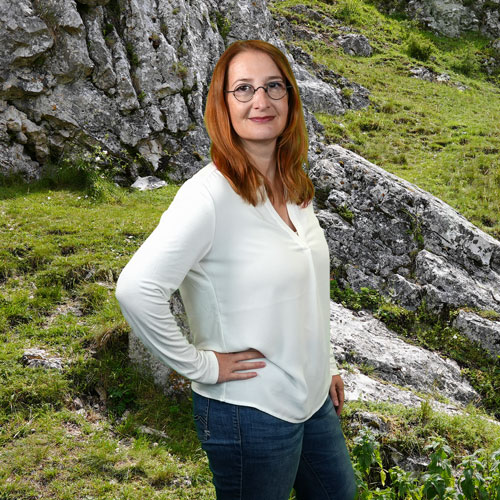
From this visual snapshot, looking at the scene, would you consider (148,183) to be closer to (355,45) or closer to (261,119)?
(261,119)

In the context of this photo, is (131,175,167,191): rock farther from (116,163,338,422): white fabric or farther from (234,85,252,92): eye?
(116,163,338,422): white fabric

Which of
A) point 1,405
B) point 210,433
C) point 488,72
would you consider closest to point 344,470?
point 210,433

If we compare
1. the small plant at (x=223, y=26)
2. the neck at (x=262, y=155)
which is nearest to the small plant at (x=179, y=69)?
the small plant at (x=223, y=26)

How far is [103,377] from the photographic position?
5.12 meters

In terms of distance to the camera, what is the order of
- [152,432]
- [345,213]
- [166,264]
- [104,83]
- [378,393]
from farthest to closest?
[104,83] → [345,213] → [378,393] → [152,432] → [166,264]

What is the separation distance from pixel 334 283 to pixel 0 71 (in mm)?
9229

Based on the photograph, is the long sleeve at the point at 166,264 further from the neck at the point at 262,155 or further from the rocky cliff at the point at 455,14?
the rocky cliff at the point at 455,14

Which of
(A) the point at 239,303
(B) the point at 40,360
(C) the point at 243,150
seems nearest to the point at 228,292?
(A) the point at 239,303

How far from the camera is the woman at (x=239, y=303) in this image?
1989 millimetres

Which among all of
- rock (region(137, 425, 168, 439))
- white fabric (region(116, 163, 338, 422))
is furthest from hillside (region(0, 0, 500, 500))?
white fabric (region(116, 163, 338, 422))

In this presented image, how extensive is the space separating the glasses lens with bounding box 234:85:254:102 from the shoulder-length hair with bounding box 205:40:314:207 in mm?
81

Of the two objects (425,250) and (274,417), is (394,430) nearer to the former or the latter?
(274,417)

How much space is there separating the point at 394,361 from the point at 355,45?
25.8m

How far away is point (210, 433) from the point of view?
2123 mm
